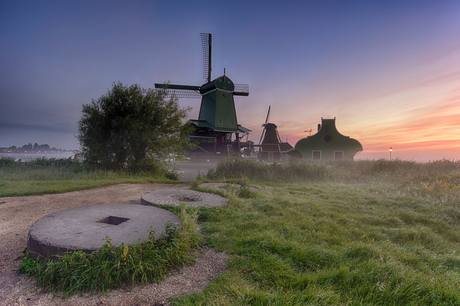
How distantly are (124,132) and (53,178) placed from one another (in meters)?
3.62

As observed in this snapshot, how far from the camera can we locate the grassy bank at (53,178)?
7.32 metres

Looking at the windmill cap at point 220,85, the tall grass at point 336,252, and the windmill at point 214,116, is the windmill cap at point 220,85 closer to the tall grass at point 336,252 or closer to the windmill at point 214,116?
the windmill at point 214,116

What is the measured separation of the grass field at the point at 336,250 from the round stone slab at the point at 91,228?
100 centimetres

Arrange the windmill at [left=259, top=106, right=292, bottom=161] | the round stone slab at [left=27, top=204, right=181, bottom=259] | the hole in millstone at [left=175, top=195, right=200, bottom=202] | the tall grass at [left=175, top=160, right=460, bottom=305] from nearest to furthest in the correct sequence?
the tall grass at [left=175, top=160, right=460, bottom=305]
the round stone slab at [left=27, top=204, right=181, bottom=259]
the hole in millstone at [left=175, top=195, right=200, bottom=202]
the windmill at [left=259, top=106, right=292, bottom=161]

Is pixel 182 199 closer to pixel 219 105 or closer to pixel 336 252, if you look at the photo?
pixel 336 252

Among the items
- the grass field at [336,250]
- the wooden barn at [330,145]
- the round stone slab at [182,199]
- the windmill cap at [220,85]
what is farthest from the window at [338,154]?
the round stone slab at [182,199]

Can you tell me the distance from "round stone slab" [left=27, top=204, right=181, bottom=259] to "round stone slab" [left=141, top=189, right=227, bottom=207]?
923 mm

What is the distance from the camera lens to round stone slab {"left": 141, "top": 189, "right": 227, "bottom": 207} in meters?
5.13

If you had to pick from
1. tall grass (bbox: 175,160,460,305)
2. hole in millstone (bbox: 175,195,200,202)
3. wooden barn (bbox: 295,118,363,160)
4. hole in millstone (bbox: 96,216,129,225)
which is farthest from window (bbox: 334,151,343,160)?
hole in millstone (bbox: 96,216,129,225)

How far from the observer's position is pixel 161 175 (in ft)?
39.4

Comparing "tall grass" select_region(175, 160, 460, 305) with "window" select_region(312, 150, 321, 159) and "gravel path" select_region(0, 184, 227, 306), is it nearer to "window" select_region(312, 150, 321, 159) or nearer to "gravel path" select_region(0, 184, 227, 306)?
"gravel path" select_region(0, 184, 227, 306)

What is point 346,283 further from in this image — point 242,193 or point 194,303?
point 242,193

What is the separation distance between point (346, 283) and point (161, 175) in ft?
35.7

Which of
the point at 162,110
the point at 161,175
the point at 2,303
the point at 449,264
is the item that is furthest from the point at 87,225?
the point at 162,110
